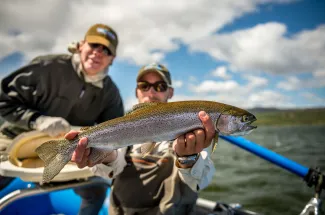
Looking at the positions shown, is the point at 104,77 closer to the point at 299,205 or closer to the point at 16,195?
the point at 16,195

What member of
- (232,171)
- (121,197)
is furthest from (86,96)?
(232,171)

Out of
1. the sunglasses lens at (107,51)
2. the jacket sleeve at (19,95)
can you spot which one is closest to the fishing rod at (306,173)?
the sunglasses lens at (107,51)

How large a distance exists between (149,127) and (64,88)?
308cm

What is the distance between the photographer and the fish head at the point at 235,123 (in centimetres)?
246

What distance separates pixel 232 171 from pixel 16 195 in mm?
15303

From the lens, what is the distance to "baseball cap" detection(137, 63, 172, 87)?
13.0 feet

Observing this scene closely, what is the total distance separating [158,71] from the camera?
396 centimetres

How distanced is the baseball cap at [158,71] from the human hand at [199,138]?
1.65m

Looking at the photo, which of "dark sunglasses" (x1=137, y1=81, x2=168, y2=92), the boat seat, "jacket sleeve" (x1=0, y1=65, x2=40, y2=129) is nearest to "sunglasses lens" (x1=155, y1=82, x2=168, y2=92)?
"dark sunglasses" (x1=137, y1=81, x2=168, y2=92)

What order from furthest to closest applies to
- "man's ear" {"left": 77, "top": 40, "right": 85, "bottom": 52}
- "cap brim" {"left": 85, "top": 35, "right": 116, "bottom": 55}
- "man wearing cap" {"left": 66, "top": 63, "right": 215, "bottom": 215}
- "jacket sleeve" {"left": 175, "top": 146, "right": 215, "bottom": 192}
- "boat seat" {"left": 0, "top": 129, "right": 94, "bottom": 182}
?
1. "man's ear" {"left": 77, "top": 40, "right": 85, "bottom": 52}
2. "cap brim" {"left": 85, "top": 35, "right": 116, "bottom": 55}
3. "boat seat" {"left": 0, "top": 129, "right": 94, "bottom": 182}
4. "man wearing cap" {"left": 66, "top": 63, "right": 215, "bottom": 215}
5. "jacket sleeve" {"left": 175, "top": 146, "right": 215, "bottom": 192}

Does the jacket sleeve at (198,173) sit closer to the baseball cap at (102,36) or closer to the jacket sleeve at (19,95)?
the baseball cap at (102,36)

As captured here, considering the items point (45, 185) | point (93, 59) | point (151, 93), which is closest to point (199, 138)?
point (151, 93)

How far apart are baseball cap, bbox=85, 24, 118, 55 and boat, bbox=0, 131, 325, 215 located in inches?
80.0

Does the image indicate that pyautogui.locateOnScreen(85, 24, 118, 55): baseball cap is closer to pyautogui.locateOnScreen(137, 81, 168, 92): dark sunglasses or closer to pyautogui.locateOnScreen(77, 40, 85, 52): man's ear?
pyautogui.locateOnScreen(77, 40, 85, 52): man's ear
